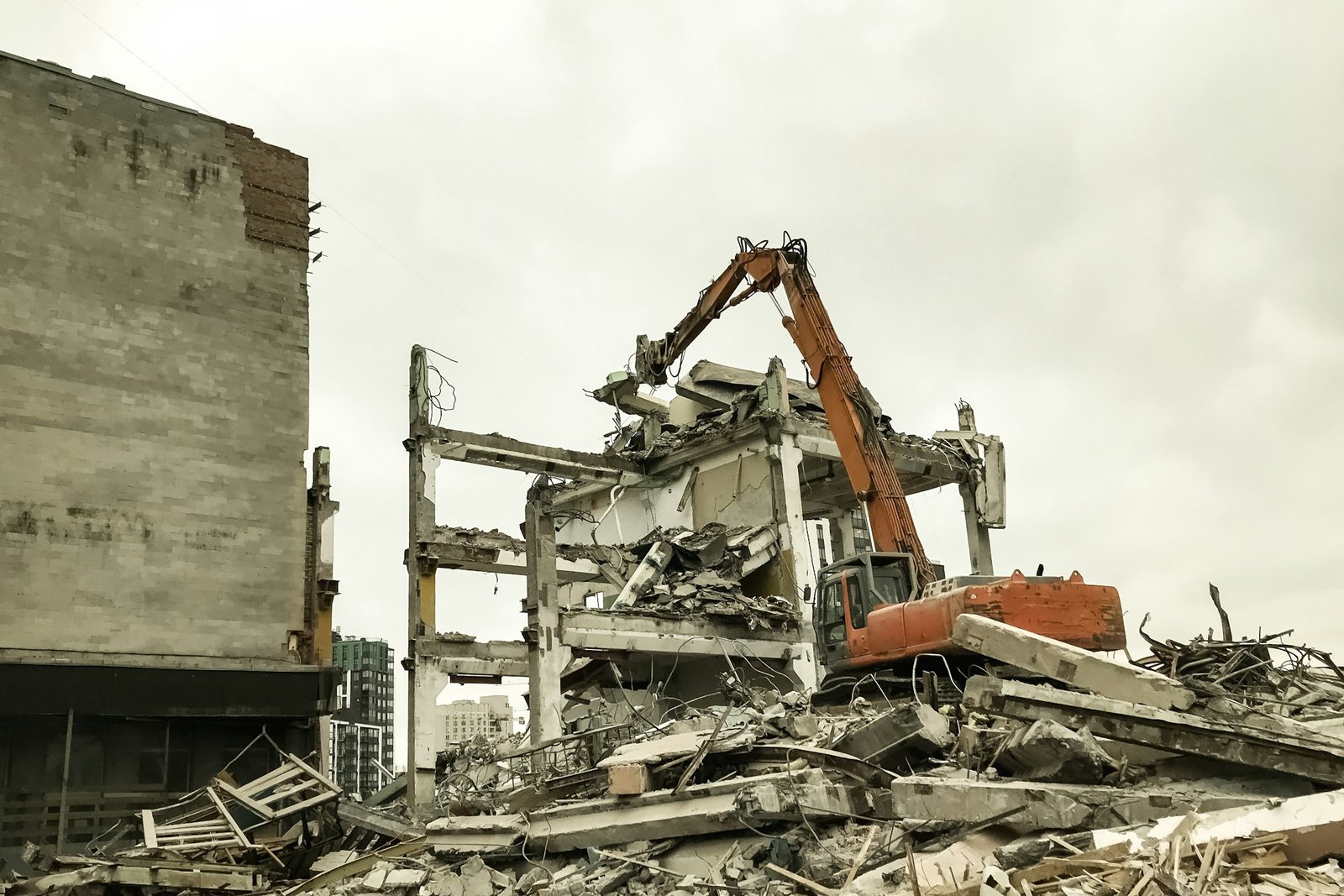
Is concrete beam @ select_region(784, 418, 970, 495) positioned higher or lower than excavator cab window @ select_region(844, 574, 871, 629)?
higher

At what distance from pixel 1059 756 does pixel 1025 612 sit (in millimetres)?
4421

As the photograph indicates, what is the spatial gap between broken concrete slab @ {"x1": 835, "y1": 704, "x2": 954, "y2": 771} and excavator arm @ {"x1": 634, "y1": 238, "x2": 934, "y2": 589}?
230 inches

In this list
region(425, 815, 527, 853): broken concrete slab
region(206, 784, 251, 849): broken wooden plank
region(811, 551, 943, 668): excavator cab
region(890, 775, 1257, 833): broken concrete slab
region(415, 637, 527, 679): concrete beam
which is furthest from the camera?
region(415, 637, 527, 679): concrete beam

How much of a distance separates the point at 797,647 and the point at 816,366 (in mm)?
7088

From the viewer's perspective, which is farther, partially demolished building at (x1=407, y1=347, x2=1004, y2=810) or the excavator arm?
partially demolished building at (x1=407, y1=347, x2=1004, y2=810)

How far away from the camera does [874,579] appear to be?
1355cm

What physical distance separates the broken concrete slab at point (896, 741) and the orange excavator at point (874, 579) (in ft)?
10.5

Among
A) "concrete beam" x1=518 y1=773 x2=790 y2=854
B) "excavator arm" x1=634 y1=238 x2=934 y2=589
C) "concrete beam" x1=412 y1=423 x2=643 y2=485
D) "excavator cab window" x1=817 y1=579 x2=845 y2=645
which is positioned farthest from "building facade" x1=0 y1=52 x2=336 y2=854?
"concrete beam" x1=518 y1=773 x2=790 y2=854

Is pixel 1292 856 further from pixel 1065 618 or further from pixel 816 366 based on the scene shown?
pixel 816 366

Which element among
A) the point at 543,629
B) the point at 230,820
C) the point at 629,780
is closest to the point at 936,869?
the point at 629,780

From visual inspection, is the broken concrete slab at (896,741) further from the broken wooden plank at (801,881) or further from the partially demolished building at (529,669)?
the broken wooden plank at (801,881)

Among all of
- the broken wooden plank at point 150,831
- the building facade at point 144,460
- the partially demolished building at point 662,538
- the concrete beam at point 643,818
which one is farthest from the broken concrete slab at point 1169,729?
the building facade at point 144,460

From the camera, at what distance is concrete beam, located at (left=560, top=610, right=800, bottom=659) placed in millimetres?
18922

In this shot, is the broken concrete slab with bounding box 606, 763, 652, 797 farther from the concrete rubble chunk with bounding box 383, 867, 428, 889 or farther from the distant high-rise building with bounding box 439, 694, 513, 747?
the distant high-rise building with bounding box 439, 694, 513, 747
